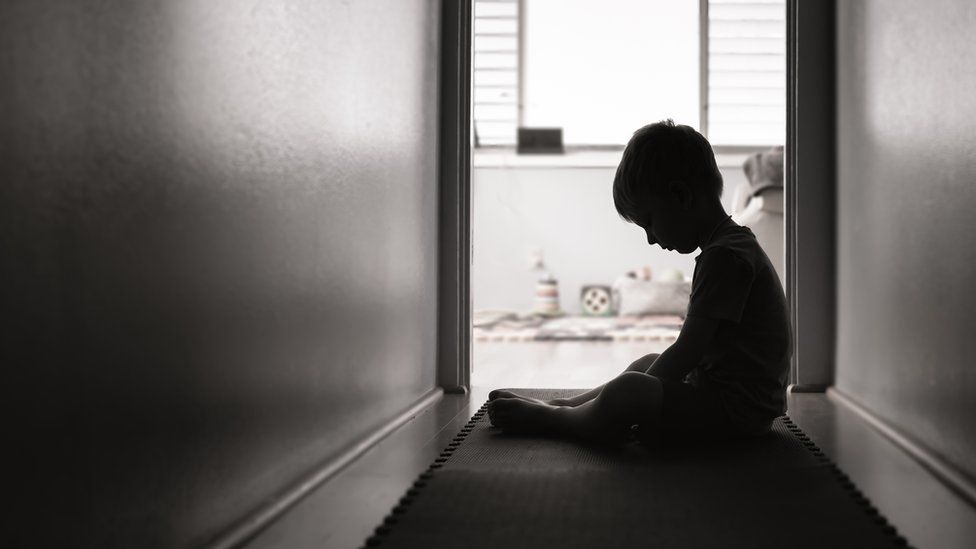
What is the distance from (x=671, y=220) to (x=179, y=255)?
0.84m

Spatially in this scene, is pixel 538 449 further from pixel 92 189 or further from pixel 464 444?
pixel 92 189

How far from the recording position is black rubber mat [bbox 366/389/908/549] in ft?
2.78

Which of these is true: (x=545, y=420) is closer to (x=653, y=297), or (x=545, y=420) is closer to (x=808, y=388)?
(x=808, y=388)

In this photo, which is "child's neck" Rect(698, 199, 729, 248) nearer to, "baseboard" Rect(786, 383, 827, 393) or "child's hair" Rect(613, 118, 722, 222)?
"child's hair" Rect(613, 118, 722, 222)

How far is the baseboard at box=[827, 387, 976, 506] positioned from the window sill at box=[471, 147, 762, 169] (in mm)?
3381

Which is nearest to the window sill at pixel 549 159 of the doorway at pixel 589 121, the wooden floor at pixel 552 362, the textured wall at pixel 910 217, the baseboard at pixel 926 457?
the doorway at pixel 589 121

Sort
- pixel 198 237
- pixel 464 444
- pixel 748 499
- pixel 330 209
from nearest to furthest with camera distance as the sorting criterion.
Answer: pixel 198 237 < pixel 748 499 < pixel 330 209 < pixel 464 444

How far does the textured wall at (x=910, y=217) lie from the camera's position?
1.16 metres

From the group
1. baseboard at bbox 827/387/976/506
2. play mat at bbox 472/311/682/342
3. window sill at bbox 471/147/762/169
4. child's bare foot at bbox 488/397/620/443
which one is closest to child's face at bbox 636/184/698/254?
child's bare foot at bbox 488/397/620/443

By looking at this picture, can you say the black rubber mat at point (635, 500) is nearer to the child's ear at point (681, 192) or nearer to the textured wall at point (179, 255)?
the textured wall at point (179, 255)

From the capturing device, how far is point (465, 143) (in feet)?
6.72

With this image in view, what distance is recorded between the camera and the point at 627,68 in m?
5.02

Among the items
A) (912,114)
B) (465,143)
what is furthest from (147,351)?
(465,143)

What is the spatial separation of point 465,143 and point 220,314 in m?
1.25
